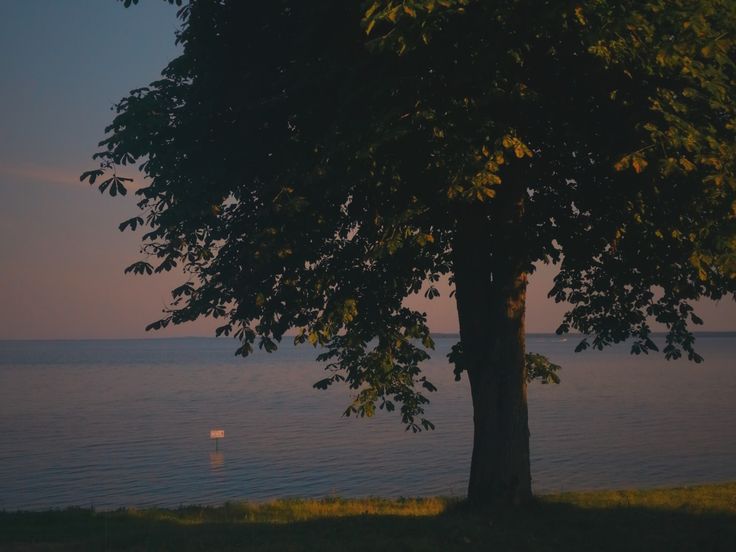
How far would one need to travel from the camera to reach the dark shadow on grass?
13172 mm

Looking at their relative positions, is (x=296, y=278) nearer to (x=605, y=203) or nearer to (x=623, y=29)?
(x=605, y=203)

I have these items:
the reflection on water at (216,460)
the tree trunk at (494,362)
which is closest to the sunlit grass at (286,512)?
the tree trunk at (494,362)

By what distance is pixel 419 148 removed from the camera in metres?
13.6

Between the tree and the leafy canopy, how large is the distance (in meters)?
0.05

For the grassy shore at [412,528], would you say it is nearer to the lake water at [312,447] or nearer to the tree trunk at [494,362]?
the tree trunk at [494,362]

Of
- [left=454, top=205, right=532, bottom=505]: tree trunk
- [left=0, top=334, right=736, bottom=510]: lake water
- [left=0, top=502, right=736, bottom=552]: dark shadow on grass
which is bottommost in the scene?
[left=0, top=334, right=736, bottom=510]: lake water

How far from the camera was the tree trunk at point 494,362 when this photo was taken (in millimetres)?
15977

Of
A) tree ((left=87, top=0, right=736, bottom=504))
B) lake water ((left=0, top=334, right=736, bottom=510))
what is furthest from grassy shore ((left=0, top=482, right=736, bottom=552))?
lake water ((left=0, top=334, right=736, bottom=510))

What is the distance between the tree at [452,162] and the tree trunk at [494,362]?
4cm

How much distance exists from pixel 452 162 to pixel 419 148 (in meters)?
0.82

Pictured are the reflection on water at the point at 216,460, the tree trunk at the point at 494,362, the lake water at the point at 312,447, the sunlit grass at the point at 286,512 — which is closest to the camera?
the tree trunk at the point at 494,362

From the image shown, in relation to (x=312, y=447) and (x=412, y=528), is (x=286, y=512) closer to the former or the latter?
(x=412, y=528)

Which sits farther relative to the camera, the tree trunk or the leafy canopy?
the tree trunk

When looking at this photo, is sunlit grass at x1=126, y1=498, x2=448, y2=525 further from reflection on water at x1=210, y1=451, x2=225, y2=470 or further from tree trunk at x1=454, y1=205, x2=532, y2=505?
reflection on water at x1=210, y1=451, x2=225, y2=470
